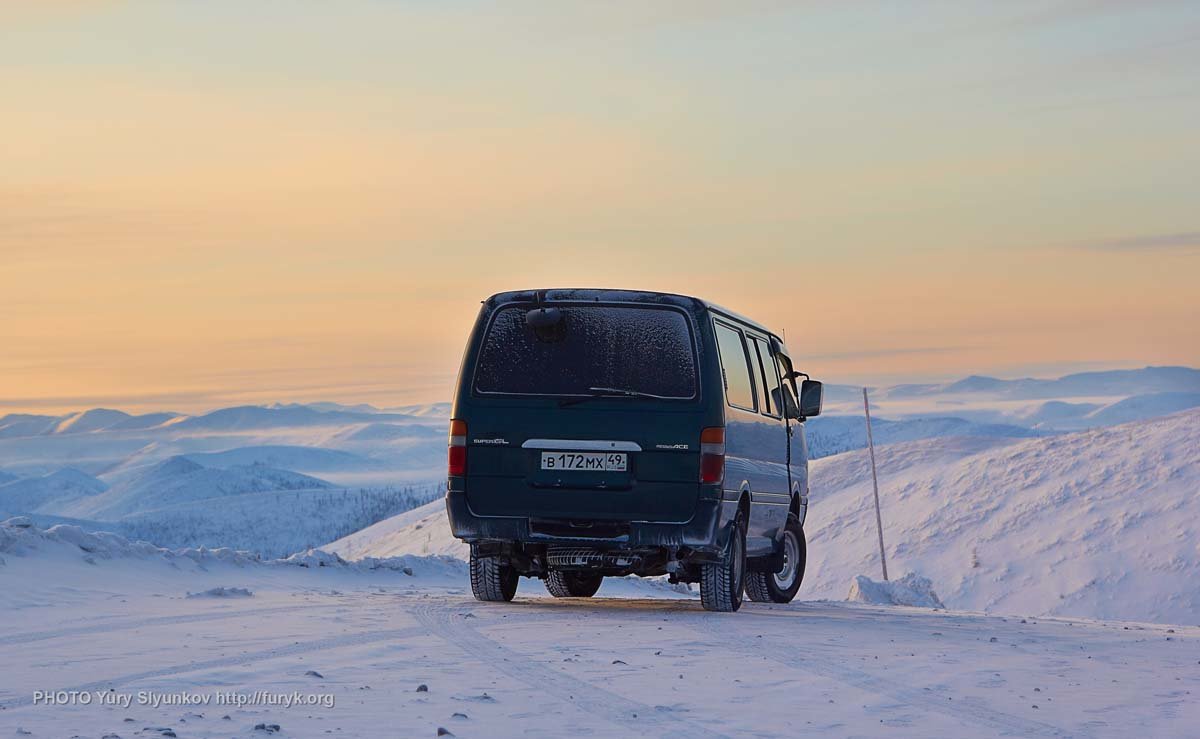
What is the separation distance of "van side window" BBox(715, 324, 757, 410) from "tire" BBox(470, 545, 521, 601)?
2467 mm

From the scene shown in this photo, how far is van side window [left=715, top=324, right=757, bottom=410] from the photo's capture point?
12.9 metres

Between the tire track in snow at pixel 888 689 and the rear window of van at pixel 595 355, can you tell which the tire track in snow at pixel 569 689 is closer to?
the tire track in snow at pixel 888 689

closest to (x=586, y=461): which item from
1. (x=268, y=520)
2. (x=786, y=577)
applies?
(x=786, y=577)

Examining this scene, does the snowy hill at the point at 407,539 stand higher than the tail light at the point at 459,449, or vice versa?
the tail light at the point at 459,449

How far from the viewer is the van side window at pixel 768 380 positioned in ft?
48.2

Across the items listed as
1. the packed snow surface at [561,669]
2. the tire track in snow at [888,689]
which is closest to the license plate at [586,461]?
the packed snow surface at [561,669]

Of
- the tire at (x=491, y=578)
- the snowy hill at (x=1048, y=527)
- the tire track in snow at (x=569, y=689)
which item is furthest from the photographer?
the snowy hill at (x=1048, y=527)

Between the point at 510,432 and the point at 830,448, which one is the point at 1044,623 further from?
the point at 830,448

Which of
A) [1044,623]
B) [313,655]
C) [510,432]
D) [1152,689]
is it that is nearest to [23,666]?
[313,655]

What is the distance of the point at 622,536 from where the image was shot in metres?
12.5

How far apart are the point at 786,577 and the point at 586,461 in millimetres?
4756

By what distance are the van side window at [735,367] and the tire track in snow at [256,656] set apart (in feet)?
10.9

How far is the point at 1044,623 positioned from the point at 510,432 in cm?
493

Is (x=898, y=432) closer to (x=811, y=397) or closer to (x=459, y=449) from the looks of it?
(x=811, y=397)
